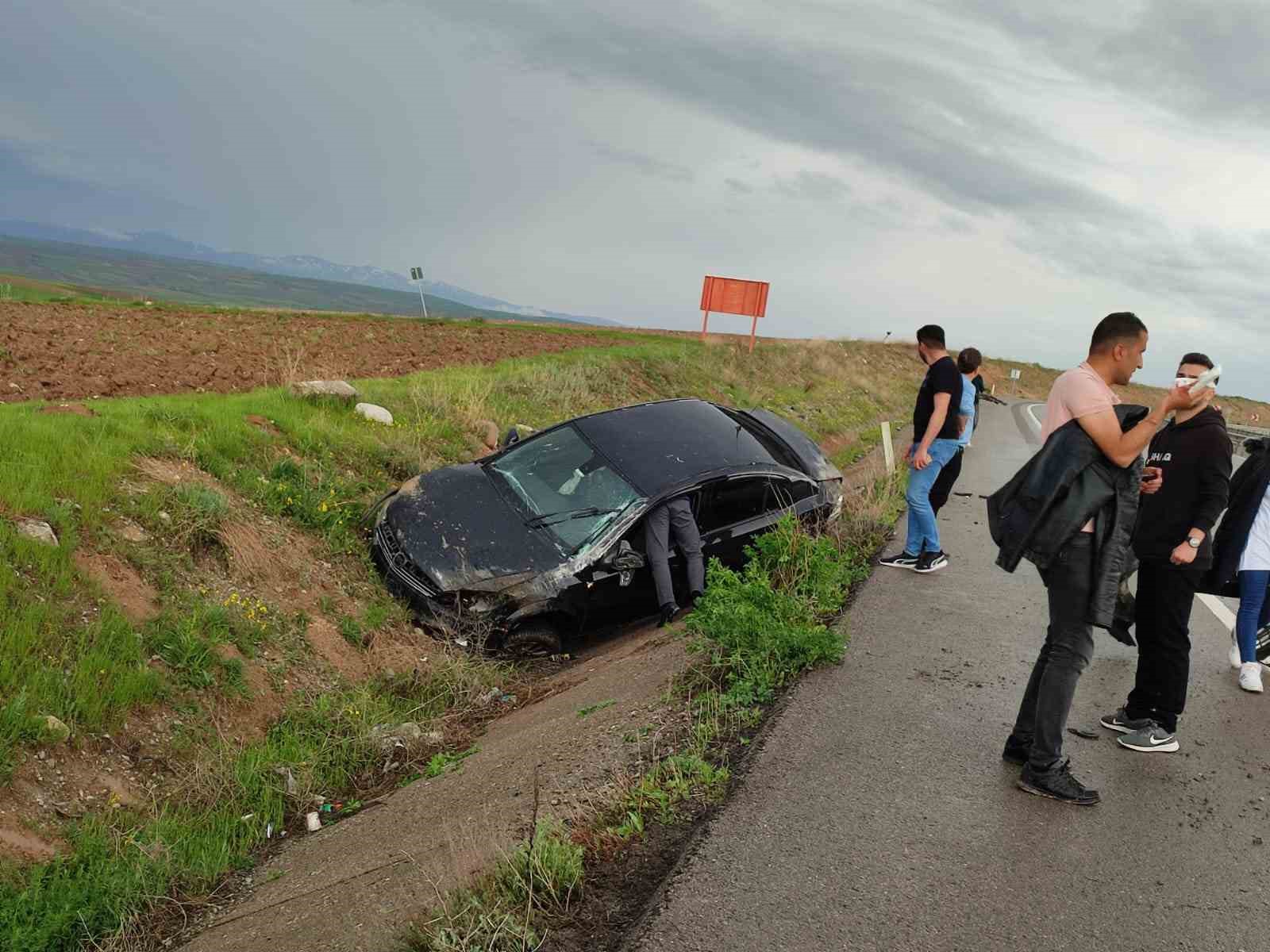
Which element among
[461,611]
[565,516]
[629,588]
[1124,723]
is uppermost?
[565,516]

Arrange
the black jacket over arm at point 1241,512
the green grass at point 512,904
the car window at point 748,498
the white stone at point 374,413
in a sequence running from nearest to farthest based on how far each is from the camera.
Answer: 1. the green grass at point 512,904
2. the black jacket over arm at point 1241,512
3. the car window at point 748,498
4. the white stone at point 374,413

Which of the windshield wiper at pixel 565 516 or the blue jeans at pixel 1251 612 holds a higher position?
the blue jeans at pixel 1251 612

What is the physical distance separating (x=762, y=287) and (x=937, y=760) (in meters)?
25.3

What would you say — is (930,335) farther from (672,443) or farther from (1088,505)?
(1088,505)

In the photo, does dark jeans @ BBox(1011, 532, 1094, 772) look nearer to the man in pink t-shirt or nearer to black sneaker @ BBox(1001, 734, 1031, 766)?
the man in pink t-shirt

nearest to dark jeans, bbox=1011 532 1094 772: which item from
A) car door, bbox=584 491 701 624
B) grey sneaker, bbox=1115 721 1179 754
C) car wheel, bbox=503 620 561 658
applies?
grey sneaker, bbox=1115 721 1179 754

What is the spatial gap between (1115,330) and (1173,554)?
4.56 feet

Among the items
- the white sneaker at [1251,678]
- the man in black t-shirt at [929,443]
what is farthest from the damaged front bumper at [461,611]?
the white sneaker at [1251,678]

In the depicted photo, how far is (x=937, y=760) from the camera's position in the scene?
429 cm

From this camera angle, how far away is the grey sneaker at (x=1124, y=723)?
15.4ft

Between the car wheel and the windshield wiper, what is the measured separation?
808mm

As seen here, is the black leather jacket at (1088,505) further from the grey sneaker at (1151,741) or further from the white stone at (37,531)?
the white stone at (37,531)

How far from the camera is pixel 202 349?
1572 centimetres

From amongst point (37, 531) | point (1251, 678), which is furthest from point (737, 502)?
point (37, 531)
